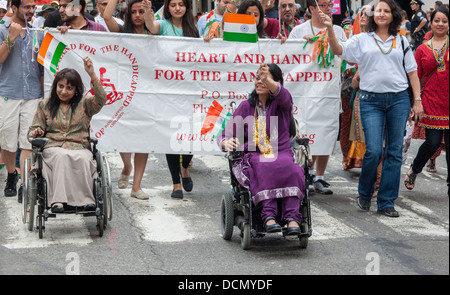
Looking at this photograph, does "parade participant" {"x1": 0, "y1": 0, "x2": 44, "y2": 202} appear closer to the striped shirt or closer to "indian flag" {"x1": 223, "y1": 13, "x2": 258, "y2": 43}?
the striped shirt

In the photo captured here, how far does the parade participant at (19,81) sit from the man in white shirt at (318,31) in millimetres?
2762

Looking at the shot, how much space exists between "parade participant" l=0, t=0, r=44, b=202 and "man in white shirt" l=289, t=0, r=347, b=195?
2.76 m

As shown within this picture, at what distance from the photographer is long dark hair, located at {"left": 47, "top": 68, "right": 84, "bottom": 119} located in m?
7.06

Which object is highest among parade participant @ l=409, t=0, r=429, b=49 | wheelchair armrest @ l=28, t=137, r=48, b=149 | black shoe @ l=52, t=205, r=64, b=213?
parade participant @ l=409, t=0, r=429, b=49

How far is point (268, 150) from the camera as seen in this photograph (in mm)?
6488

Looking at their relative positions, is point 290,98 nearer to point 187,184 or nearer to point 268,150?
point 268,150

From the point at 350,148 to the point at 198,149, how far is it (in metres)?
2.22

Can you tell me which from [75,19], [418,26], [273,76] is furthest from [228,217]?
[418,26]

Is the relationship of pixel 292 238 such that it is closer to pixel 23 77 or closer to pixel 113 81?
pixel 113 81

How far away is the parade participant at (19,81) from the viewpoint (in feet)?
27.4

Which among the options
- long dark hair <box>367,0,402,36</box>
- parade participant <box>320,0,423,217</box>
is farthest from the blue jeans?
long dark hair <box>367,0,402,36</box>

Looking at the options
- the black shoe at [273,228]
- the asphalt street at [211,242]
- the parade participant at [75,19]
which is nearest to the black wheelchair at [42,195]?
the asphalt street at [211,242]

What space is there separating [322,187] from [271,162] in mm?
2611
